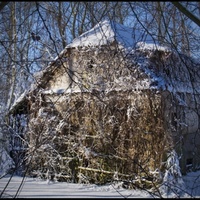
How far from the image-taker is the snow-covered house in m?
9.60

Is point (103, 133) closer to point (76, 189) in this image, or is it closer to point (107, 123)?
point (107, 123)

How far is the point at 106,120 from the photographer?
410 inches

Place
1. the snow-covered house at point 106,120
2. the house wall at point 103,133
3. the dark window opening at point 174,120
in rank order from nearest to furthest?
the snow-covered house at point 106,120 → the house wall at point 103,133 → the dark window opening at point 174,120

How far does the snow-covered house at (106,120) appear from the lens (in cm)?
960

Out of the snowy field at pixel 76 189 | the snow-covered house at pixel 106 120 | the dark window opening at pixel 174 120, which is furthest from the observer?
the dark window opening at pixel 174 120

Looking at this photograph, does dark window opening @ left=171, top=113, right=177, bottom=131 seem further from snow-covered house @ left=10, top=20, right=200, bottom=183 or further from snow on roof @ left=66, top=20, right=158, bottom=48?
snow on roof @ left=66, top=20, right=158, bottom=48

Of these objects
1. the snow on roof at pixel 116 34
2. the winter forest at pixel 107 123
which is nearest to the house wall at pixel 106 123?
the winter forest at pixel 107 123

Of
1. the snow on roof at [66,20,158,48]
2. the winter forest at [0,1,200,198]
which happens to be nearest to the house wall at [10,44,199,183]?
the winter forest at [0,1,200,198]

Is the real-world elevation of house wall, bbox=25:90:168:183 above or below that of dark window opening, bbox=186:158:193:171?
above

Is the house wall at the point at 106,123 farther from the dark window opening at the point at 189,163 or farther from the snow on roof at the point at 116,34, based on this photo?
the snow on roof at the point at 116,34

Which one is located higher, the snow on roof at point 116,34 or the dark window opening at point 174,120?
the snow on roof at point 116,34

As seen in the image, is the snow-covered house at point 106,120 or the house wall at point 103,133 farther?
the house wall at point 103,133

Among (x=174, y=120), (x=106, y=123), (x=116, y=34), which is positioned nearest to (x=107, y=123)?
(x=106, y=123)

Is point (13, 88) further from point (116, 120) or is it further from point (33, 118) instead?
point (116, 120)
